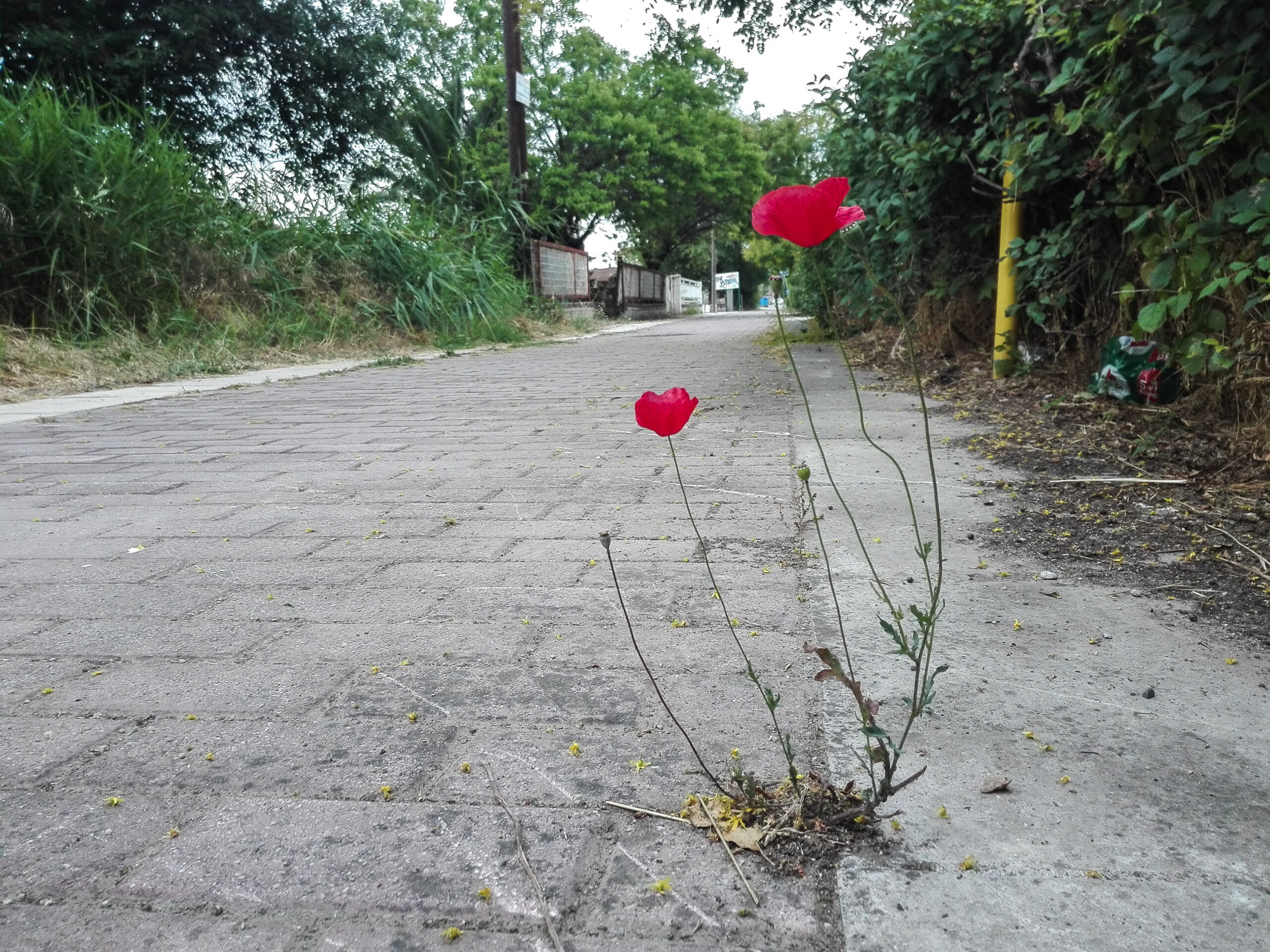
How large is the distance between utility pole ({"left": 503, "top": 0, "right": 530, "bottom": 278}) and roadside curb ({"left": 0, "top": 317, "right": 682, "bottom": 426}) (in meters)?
5.46

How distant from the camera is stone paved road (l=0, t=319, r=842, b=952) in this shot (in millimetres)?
1090

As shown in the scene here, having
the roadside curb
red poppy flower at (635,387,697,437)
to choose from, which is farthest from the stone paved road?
the roadside curb

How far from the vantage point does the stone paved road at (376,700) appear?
3.58 feet

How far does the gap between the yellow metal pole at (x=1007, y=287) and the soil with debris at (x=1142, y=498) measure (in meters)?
0.78

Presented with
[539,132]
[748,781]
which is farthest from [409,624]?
[539,132]

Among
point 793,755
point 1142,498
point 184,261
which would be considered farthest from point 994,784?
point 184,261

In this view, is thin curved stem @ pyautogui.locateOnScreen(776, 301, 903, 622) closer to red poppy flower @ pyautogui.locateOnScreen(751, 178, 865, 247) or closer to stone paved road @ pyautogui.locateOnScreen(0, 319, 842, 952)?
red poppy flower @ pyautogui.locateOnScreen(751, 178, 865, 247)

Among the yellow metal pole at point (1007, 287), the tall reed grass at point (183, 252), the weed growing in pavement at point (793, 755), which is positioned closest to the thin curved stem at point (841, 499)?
the weed growing in pavement at point (793, 755)

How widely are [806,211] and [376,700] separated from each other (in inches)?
42.7

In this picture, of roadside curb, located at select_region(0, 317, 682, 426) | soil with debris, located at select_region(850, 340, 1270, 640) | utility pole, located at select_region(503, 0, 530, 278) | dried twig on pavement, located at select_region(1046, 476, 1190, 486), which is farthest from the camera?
utility pole, located at select_region(503, 0, 530, 278)

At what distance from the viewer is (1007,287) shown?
5.26 metres

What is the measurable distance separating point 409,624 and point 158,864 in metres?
0.85

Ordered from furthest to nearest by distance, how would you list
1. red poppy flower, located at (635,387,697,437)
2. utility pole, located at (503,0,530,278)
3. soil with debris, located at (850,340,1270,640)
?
utility pole, located at (503,0,530,278) → soil with debris, located at (850,340,1270,640) → red poppy flower, located at (635,387,697,437)

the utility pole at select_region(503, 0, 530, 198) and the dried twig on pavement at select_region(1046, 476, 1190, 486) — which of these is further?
the utility pole at select_region(503, 0, 530, 198)
